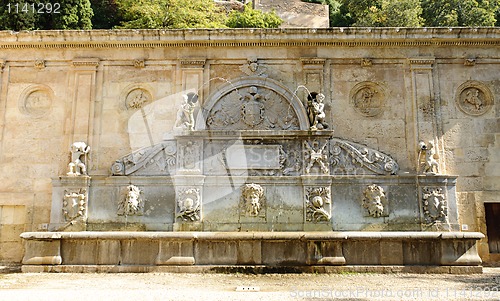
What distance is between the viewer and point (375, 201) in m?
10.7

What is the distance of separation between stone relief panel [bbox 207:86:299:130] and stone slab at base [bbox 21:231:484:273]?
9.46 ft

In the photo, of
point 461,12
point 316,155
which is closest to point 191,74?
point 316,155

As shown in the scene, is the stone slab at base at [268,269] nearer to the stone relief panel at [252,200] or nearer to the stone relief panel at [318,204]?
the stone relief panel at [318,204]

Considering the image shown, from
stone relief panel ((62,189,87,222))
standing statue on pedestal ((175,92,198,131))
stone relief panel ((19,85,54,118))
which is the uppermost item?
stone relief panel ((19,85,54,118))

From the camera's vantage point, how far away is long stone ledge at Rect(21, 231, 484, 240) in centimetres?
981

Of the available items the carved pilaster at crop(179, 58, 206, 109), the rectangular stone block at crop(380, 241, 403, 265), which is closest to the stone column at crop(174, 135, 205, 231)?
the carved pilaster at crop(179, 58, 206, 109)

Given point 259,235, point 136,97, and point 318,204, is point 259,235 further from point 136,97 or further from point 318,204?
point 136,97

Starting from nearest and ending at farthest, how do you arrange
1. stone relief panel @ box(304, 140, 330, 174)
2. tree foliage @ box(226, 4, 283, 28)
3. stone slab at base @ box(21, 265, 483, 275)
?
stone slab at base @ box(21, 265, 483, 275)
stone relief panel @ box(304, 140, 330, 174)
tree foliage @ box(226, 4, 283, 28)

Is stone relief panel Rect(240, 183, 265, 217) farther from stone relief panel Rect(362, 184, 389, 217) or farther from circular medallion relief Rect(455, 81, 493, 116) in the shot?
circular medallion relief Rect(455, 81, 493, 116)

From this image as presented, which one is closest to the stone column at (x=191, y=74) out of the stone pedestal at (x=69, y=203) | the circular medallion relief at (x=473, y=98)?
the stone pedestal at (x=69, y=203)

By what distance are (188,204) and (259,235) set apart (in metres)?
1.90

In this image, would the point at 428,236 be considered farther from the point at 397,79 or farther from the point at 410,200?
the point at 397,79

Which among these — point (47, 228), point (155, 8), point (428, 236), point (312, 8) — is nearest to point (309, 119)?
point (428, 236)

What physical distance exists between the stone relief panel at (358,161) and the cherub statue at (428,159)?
Result: 2.11 ft
